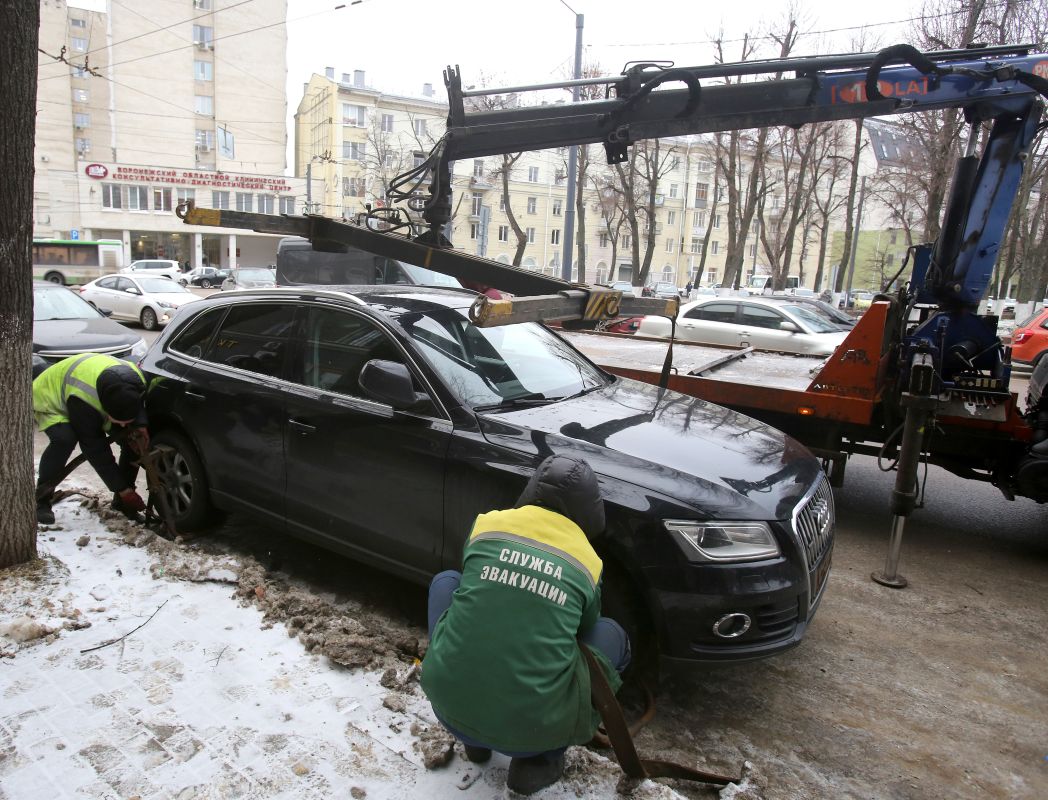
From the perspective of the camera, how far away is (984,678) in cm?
368

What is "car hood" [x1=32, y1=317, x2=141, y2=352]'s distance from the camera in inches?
330

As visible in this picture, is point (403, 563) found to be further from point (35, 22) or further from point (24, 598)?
point (35, 22)

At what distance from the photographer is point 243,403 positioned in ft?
14.3

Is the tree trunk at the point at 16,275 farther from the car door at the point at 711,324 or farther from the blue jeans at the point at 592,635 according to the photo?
the car door at the point at 711,324

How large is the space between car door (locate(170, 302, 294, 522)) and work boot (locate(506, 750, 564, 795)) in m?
2.35

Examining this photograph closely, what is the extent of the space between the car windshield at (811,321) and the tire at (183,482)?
10.7 meters

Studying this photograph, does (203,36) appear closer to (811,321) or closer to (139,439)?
(811,321)

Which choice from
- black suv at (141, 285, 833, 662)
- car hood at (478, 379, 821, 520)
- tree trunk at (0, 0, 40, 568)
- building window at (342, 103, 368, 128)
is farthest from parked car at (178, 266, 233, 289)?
car hood at (478, 379, 821, 520)

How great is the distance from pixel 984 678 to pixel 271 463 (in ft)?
13.1

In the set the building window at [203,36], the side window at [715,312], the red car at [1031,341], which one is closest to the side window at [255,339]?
the side window at [715,312]

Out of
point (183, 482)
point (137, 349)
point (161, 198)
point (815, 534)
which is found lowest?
point (183, 482)

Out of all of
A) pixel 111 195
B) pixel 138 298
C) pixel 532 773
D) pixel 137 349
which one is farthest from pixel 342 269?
pixel 111 195

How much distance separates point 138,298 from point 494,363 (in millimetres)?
16908

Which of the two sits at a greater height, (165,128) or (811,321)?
(165,128)
